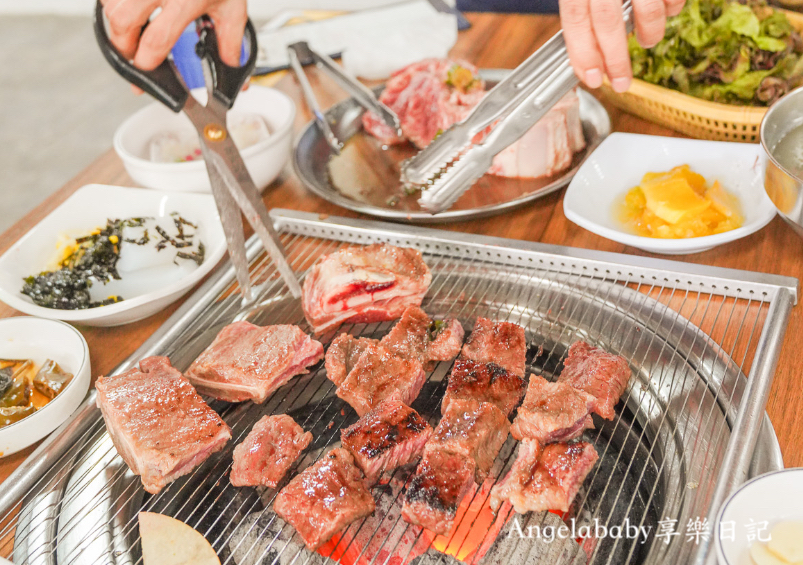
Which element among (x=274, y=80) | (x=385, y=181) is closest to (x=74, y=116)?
(x=274, y=80)

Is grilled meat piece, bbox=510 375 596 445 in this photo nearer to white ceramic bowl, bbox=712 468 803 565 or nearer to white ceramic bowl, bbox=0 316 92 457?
white ceramic bowl, bbox=712 468 803 565

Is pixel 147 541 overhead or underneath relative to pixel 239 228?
underneath

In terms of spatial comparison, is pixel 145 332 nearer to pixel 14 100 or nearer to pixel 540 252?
pixel 540 252

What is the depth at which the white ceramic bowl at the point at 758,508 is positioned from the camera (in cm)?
123

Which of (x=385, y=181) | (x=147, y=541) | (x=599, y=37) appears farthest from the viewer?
(x=385, y=181)

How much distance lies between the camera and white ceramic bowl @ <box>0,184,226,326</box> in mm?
2162

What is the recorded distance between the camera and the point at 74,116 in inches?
321

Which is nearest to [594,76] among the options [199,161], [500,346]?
[500,346]

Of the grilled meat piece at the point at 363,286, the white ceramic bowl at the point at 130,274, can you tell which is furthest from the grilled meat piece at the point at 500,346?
the white ceramic bowl at the point at 130,274

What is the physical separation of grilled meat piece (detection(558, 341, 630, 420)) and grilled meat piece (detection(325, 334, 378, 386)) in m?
0.61

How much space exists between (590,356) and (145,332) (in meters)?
1.53

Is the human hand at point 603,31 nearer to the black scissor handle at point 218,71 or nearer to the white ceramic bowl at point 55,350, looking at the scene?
the black scissor handle at point 218,71

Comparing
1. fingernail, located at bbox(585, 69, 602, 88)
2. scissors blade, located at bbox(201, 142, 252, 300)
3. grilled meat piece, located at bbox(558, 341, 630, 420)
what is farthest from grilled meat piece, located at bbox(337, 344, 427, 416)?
fingernail, located at bbox(585, 69, 602, 88)

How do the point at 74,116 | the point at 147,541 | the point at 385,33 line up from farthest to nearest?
the point at 74,116 → the point at 385,33 → the point at 147,541
